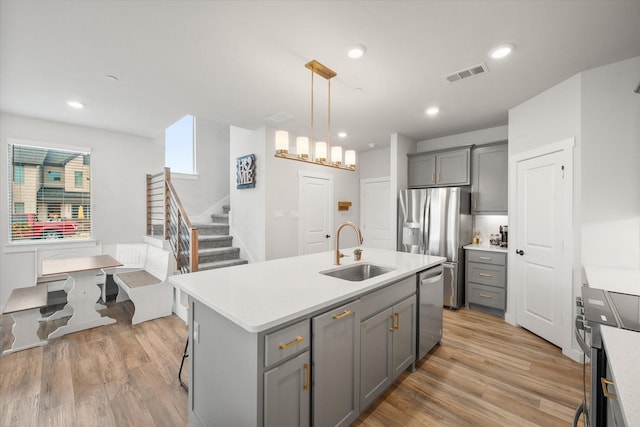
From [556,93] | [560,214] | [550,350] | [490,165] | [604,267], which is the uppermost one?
[556,93]

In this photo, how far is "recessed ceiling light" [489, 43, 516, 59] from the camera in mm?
2111

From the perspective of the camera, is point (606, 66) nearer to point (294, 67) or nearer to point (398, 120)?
point (398, 120)

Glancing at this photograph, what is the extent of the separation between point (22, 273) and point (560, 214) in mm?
6806

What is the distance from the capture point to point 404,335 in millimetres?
2195

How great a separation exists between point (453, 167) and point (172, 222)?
4451mm

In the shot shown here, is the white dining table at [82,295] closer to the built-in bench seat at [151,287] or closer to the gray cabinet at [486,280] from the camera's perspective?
the built-in bench seat at [151,287]

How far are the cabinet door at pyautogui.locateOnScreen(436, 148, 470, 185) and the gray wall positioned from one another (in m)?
5.00

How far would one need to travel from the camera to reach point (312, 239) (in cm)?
478

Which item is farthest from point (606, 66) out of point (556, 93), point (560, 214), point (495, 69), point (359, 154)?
point (359, 154)

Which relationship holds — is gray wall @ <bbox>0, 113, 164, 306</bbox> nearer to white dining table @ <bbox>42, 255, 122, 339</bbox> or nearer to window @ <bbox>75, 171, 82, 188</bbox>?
window @ <bbox>75, 171, 82, 188</bbox>

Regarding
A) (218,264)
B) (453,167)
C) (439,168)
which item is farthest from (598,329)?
(218,264)

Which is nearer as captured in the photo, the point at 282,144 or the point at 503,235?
the point at 282,144

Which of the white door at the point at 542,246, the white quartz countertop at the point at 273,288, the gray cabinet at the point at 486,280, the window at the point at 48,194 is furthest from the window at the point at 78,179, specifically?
the white door at the point at 542,246

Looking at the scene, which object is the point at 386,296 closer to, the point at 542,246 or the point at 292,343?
the point at 292,343
